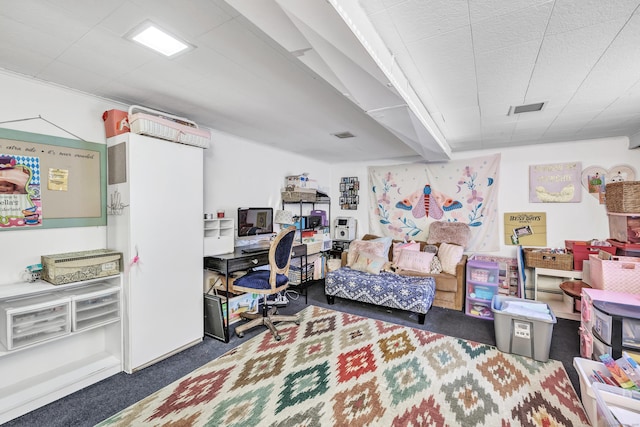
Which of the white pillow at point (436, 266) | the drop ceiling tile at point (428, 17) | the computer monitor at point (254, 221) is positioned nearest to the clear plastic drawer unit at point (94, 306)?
the computer monitor at point (254, 221)

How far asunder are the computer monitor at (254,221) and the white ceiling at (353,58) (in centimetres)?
115

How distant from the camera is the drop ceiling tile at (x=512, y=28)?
1320 millimetres

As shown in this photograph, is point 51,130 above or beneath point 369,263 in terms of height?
above

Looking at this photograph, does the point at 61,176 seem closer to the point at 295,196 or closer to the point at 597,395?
the point at 295,196

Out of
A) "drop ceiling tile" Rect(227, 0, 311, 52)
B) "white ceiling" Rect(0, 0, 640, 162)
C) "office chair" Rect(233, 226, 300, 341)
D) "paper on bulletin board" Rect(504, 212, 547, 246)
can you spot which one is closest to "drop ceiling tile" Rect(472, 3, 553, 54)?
"white ceiling" Rect(0, 0, 640, 162)

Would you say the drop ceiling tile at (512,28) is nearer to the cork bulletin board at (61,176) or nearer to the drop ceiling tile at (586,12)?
the drop ceiling tile at (586,12)

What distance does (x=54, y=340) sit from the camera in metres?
2.02

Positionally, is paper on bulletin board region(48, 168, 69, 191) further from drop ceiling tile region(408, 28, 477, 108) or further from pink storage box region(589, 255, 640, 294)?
pink storage box region(589, 255, 640, 294)

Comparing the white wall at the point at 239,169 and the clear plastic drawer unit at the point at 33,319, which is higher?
the white wall at the point at 239,169

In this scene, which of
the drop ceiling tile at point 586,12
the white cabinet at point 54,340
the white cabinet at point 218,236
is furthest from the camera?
the white cabinet at point 218,236

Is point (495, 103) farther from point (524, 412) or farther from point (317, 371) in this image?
Answer: point (317, 371)

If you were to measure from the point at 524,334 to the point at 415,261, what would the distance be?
1573 mm

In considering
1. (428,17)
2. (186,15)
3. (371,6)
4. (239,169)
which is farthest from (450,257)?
(186,15)

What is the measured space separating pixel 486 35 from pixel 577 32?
1.47 feet
